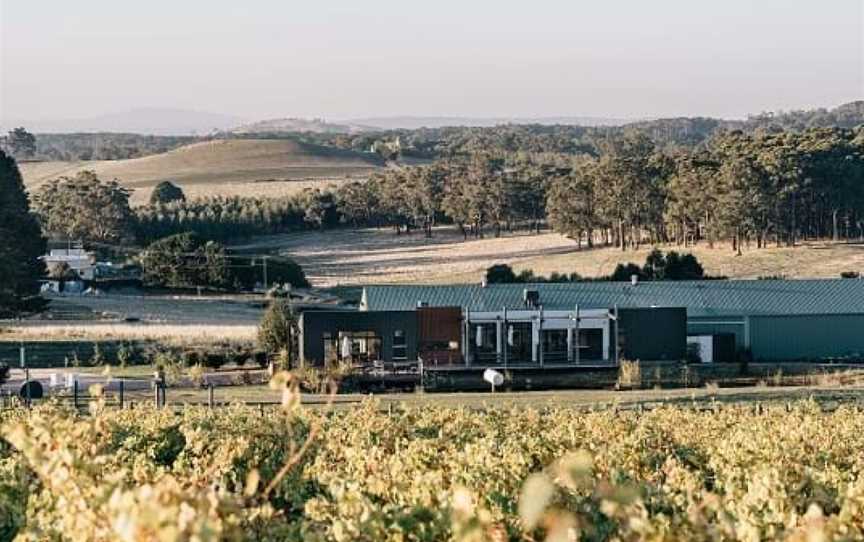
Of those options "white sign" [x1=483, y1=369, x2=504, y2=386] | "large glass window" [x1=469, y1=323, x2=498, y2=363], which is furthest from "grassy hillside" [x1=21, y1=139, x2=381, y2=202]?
"white sign" [x1=483, y1=369, x2=504, y2=386]

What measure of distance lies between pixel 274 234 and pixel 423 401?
6878 cm

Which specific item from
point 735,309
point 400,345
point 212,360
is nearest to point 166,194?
point 212,360

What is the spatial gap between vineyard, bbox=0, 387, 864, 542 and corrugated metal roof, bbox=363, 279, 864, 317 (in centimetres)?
1740

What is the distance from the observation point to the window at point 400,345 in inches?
1478

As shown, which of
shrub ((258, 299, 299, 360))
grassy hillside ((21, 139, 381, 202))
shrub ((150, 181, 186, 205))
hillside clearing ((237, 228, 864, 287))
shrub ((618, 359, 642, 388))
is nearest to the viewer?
shrub ((618, 359, 642, 388))

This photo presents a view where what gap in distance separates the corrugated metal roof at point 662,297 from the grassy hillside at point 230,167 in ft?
265

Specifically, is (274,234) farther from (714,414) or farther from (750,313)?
(714,414)

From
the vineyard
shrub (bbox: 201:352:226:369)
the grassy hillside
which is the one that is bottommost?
shrub (bbox: 201:352:226:369)

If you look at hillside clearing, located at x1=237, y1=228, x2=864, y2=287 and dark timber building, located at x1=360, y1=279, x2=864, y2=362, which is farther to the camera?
hillside clearing, located at x1=237, y1=228, x2=864, y2=287

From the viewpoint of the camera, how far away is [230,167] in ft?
487

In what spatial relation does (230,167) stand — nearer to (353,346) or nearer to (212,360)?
(212,360)

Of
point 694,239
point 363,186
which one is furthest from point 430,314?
point 363,186

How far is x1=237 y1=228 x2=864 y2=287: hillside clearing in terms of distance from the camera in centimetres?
6562

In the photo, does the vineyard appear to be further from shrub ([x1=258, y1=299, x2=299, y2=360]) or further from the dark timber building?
the dark timber building
